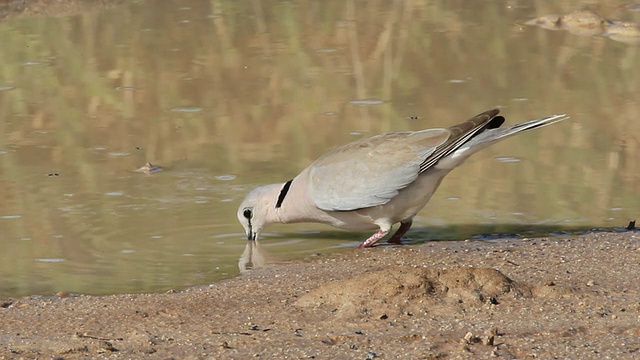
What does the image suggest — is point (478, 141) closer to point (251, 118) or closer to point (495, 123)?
point (495, 123)

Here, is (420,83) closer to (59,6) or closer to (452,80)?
(452,80)

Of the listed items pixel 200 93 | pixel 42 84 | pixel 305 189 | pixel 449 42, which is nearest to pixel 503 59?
Result: pixel 449 42

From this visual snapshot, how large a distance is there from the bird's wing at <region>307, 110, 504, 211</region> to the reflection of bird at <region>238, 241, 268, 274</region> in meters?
0.39

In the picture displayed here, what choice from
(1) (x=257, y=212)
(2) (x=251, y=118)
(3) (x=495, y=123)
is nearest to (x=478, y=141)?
(3) (x=495, y=123)

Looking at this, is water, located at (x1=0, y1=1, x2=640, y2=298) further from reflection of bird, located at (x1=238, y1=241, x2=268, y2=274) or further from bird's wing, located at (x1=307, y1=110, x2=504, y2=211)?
bird's wing, located at (x1=307, y1=110, x2=504, y2=211)

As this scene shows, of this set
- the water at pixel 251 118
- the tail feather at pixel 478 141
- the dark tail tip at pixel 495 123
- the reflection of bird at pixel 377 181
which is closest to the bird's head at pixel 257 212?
the reflection of bird at pixel 377 181

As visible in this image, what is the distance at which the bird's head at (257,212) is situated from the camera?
248 inches

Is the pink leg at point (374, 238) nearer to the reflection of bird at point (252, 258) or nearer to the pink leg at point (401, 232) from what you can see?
the pink leg at point (401, 232)

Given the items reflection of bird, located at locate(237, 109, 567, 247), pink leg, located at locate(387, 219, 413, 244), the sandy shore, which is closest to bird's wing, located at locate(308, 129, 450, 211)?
reflection of bird, located at locate(237, 109, 567, 247)

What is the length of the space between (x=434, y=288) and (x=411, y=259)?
1001 mm

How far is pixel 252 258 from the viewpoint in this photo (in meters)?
6.08

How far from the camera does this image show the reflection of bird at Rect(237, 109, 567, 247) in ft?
20.0

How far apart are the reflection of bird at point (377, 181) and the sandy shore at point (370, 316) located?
0.60 m

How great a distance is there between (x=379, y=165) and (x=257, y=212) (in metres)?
0.68
